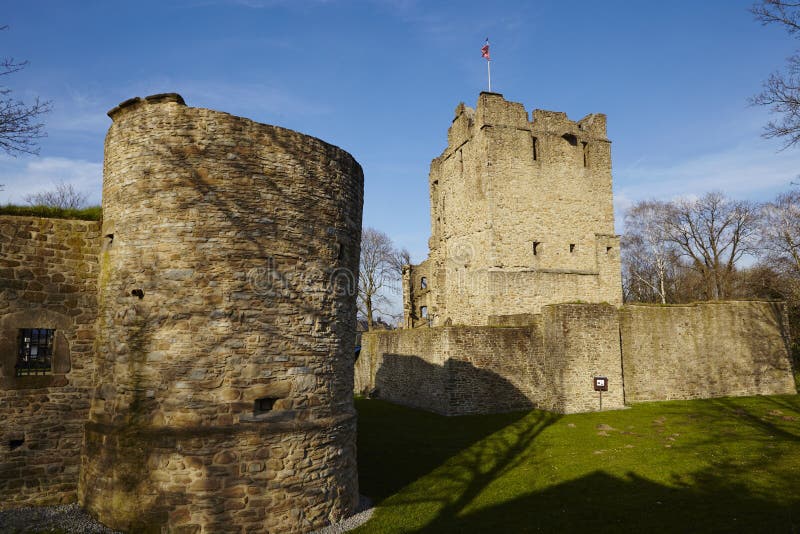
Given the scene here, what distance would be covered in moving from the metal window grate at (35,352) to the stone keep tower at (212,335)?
100cm

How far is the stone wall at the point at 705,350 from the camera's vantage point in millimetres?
19359

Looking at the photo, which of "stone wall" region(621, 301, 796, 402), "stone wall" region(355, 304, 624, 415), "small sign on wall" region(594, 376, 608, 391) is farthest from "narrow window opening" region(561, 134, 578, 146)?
"small sign on wall" region(594, 376, 608, 391)

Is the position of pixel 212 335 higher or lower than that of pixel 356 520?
higher

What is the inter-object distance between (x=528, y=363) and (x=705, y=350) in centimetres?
779

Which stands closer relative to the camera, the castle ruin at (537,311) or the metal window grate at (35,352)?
the metal window grate at (35,352)

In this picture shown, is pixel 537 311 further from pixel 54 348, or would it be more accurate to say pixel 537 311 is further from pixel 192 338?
pixel 54 348

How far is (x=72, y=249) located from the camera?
8508 millimetres

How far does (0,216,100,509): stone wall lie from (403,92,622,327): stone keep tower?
17002mm

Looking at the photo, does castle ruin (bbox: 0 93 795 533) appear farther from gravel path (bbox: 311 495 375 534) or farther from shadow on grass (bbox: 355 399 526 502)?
shadow on grass (bbox: 355 399 526 502)

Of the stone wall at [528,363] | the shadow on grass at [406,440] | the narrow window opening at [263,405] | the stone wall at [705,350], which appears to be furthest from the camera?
the stone wall at [705,350]

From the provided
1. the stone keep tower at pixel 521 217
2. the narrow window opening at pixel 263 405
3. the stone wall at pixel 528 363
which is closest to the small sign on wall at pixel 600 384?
the stone wall at pixel 528 363

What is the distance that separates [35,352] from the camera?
812 centimetres

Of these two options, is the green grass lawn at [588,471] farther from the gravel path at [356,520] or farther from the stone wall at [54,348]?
the stone wall at [54,348]

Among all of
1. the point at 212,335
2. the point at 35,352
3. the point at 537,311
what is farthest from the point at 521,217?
the point at 35,352
